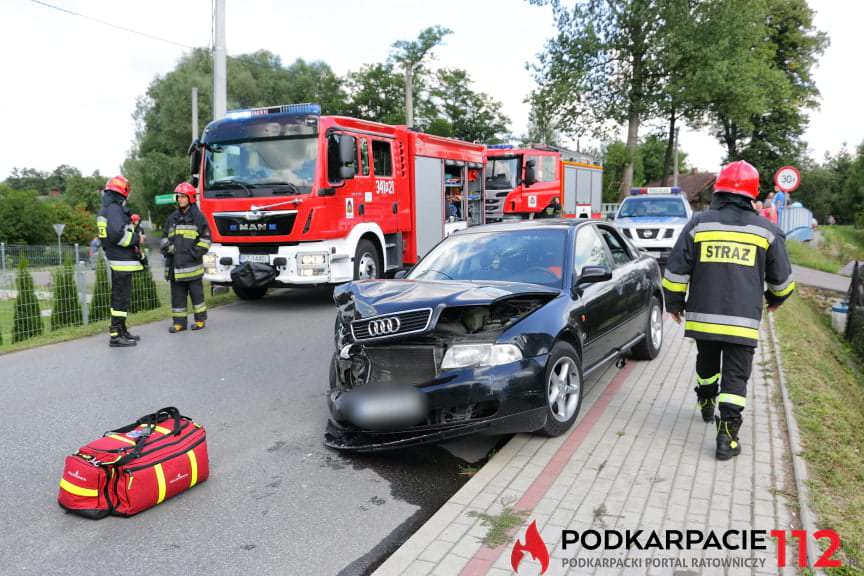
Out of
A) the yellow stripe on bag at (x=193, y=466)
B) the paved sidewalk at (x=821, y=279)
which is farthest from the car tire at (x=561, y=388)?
the paved sidewalk at (x=821, y=279)

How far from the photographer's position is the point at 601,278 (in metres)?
4.93

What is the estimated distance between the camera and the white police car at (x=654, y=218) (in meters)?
15.3

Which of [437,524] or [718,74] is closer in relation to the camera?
[437,524]

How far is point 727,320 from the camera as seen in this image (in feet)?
13.5

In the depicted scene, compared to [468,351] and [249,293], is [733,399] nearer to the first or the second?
[468,351]

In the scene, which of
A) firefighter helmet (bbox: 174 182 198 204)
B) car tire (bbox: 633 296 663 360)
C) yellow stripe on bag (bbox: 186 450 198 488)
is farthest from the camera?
firefighter helmet (bbox: 174 182 198 204)

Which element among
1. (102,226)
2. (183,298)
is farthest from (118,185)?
(183,298)

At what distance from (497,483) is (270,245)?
696 centimetres

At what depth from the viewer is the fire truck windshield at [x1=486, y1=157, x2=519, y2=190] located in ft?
58.4

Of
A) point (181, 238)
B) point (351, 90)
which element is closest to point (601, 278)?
point (181, 238)

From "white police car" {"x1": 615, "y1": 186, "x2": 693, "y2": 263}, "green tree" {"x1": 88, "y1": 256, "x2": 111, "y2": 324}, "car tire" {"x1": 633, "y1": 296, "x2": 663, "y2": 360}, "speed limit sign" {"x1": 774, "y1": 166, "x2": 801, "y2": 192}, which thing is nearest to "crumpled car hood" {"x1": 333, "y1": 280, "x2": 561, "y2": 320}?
"car tire" {"x1": 633, "y1": 296, "x2": 663, "y2": 360}

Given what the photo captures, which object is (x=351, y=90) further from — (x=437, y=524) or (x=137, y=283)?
(x=437, y=524)

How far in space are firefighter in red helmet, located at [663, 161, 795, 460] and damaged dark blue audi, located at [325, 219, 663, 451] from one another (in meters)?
0.87

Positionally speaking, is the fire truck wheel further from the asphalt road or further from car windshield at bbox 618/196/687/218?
car windshield at bbox 618/196/687/218
